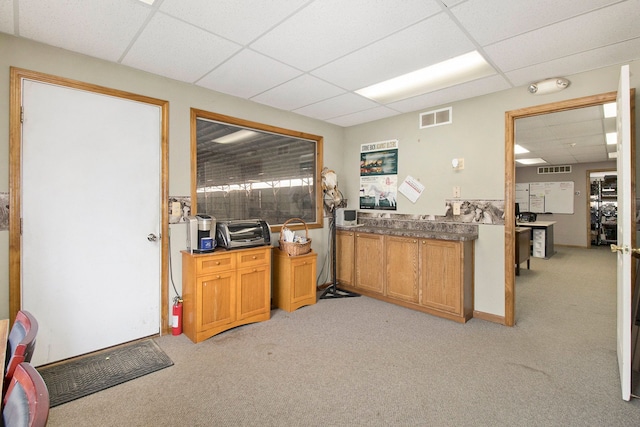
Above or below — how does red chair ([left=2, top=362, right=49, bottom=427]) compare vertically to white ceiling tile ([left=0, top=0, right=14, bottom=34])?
below

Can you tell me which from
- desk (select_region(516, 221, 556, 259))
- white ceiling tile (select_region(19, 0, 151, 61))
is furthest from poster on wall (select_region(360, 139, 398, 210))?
desk (select_region(516, 221, 556, 259))

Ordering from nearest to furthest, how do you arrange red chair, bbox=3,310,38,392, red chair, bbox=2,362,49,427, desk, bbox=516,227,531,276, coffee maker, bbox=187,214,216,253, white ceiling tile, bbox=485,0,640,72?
red chair, bbox=2,362,49,427 < red chair, bbox=3,310,38,392 < white ceiling tile, bbox=485,0,640,72 < coffee maker, bbox=187,214,216,253 < desk, bbox=516,227,531,276

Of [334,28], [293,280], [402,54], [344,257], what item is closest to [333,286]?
[344,257]

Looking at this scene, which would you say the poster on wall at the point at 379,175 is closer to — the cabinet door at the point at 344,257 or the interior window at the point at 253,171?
the cabinet door at the point at 344,257

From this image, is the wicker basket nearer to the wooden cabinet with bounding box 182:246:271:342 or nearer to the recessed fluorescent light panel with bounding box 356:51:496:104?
the wooden cabinet with bounding box 182:246:271:342

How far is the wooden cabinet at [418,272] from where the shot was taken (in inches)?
137

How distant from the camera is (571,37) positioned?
2322 millimetres

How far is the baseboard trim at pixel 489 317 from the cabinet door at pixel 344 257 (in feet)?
5.55

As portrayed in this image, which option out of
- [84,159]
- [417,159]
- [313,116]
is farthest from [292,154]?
[84,159]

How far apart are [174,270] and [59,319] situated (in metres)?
0.96

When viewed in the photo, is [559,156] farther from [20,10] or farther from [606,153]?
[20,10]

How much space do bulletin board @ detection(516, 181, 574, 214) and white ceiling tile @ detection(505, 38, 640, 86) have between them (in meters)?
8.46

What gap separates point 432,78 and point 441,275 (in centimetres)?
219

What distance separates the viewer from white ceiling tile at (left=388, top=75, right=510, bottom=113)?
3213 mm
